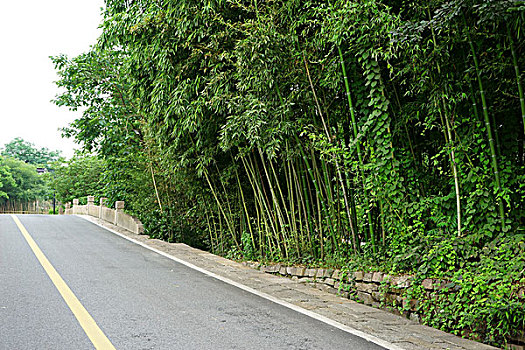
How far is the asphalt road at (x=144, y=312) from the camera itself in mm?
3916

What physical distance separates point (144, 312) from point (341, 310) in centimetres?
207

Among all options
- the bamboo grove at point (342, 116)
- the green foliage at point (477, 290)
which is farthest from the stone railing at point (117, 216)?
the green foliage at point (477, 290)

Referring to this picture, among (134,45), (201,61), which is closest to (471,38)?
(201,61)

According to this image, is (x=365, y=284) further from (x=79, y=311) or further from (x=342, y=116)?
(x=79, y=311)

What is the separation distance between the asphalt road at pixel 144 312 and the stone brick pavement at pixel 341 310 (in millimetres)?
274

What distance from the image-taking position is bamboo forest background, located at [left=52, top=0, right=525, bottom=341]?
15.8ft

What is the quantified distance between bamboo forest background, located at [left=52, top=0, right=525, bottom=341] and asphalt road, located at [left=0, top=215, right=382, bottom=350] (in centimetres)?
158

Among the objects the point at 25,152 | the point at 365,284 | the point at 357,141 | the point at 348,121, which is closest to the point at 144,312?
the point at 365,284

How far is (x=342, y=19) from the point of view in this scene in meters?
5.26

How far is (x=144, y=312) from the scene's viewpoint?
15.5ft

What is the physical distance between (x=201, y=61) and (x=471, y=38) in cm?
410

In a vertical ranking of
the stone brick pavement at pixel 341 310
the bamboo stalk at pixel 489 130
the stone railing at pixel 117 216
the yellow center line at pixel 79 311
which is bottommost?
the stone brick pavement at pixel 341 310

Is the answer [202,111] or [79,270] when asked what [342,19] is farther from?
[79,270]

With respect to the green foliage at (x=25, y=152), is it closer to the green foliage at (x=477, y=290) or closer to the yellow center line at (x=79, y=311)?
the yellow center line at (x=79, y=311)
